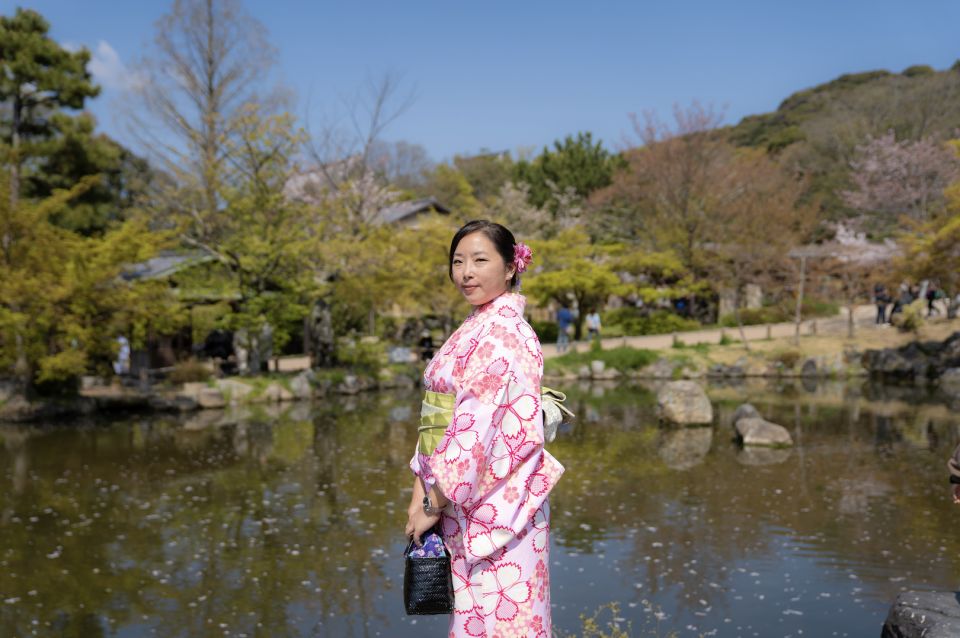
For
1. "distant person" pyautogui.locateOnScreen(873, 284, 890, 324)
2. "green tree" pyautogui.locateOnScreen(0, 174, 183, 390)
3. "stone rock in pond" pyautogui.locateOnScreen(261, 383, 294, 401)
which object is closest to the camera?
"green tree" pyautogui.locateOnScreen(0, 174, 183, 390)

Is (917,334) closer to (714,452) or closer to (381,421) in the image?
(714,452)

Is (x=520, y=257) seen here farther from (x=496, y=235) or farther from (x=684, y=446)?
(x=684, y=446)

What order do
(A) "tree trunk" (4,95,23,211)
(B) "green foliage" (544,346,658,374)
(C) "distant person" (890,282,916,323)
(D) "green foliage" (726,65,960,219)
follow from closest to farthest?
(A) "tree trunk" (4,95,23,211) < (B) "green foliage" (544,346,658,374) < (C) "distant person" (890,282,916,323) < (D) "green foliage" (726,65,960,219)

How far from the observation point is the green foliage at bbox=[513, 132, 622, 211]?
3450cm

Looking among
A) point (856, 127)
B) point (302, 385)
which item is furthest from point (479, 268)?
point (856, 127)

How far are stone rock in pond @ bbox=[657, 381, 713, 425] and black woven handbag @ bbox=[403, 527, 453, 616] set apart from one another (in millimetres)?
12273

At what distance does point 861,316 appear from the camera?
28.9 m

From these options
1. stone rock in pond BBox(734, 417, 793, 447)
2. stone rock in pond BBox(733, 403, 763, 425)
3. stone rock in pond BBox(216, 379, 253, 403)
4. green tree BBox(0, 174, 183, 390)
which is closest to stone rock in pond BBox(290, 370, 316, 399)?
stone rock in pond BBox(216, 379, 253, 403)

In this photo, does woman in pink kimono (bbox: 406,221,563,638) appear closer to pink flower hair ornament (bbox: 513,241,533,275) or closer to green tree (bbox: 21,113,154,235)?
pink flower hair ornament (bbox: 513,241,533,275)

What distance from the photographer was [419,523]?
255cm

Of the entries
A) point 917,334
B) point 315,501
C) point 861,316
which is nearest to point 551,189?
point 861,316

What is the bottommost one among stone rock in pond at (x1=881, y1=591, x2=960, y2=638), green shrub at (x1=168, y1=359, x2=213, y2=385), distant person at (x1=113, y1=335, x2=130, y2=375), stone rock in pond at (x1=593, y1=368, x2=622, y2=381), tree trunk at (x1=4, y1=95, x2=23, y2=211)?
stone rock in pond at (x1=593, y1=368, x2=622, y2=381)

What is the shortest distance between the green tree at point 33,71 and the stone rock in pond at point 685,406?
45.9 ft

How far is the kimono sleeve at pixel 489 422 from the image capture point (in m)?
2.44
